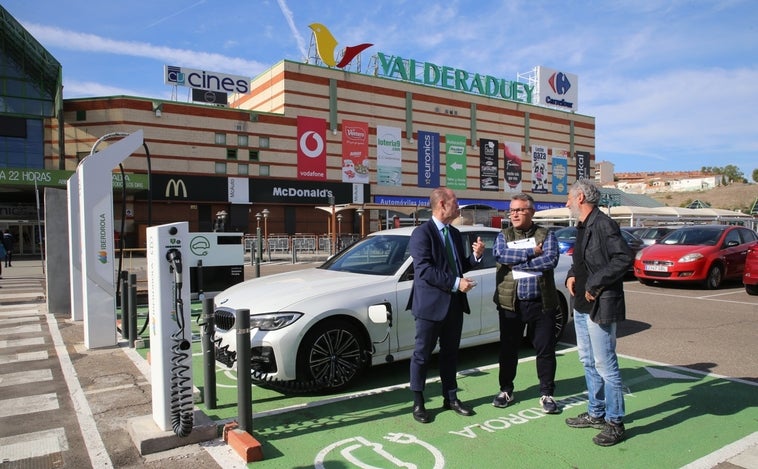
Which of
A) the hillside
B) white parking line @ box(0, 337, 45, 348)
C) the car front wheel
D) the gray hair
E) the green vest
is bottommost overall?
white parking line @ box(0, 337, 45, 348)

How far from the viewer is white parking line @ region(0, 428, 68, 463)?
3693 mm

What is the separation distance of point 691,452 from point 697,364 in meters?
2.71

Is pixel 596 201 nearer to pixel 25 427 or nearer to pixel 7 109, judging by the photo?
pixel 25 427

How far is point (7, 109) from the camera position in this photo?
31.3 m

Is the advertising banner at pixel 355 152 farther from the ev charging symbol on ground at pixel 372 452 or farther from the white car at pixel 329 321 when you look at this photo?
the ev charging symbol on ground at pixel 372 452

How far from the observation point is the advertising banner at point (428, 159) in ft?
135

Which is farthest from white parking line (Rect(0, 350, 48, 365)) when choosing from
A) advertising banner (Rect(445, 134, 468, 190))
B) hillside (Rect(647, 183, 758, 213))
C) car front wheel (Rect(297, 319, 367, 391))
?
hillside (Rect(647, 183, 758, 213))

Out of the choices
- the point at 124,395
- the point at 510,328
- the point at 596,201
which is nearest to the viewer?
the point at 596,201

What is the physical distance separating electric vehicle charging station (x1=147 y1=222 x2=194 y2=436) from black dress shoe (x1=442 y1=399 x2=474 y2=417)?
208 cm

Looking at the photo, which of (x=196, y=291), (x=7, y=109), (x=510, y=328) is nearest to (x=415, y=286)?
(x=510, y=328)

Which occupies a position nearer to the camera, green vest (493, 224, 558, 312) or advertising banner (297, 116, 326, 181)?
green vest (493, 224, 558, 312)

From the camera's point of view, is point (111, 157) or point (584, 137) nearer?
point (111, 157)

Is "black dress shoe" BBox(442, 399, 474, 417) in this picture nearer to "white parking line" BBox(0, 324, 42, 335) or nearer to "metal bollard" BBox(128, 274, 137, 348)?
"metal bollard" BBox(128, 274, 137, 348)

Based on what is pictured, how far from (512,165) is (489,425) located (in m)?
44.0
